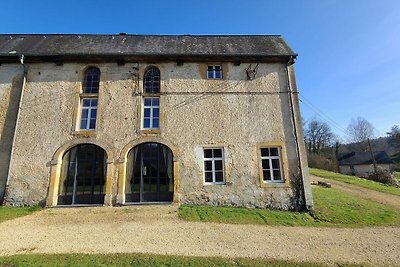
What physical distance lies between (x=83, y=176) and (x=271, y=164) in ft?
28.2

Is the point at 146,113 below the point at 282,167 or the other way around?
the other way around

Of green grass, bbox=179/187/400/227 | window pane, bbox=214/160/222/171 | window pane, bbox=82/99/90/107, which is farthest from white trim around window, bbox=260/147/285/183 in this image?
window pane, bbox=82/99/90/107

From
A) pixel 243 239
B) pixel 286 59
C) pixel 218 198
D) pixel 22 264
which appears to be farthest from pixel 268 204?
pixel 22 264

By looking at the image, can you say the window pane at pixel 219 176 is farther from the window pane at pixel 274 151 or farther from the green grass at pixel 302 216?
the window pane at pixel 274 151

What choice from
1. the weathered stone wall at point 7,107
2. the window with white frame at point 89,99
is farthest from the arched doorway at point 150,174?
the weathered stone wall at point 7,107

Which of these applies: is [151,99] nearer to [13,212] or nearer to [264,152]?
[264,152]

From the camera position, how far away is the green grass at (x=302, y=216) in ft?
25.5

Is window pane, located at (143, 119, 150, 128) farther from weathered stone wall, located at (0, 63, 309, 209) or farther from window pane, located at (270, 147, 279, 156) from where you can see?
window pane, located at (270, 147, 279, 156)

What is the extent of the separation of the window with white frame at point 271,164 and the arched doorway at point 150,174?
4.21 m

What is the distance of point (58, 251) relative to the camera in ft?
16.8

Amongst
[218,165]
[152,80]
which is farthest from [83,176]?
[218,165]

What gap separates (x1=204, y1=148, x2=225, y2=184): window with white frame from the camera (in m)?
9.77

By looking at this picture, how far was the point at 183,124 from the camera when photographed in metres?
10.1

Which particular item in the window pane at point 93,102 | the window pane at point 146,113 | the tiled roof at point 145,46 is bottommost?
the window pane at point 146,113
